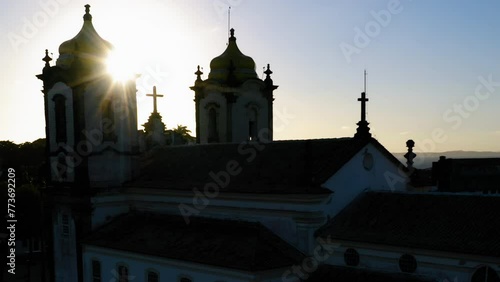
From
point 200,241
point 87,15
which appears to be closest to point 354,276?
point 200,241

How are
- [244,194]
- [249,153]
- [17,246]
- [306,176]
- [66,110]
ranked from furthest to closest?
[17,246], [66,110], [249,153], [244,194], [306,176]

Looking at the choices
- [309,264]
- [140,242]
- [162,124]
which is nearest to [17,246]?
[162,124]

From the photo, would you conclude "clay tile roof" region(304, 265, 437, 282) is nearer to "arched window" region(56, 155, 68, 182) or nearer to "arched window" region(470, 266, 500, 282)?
"arched window" region(470, 266, 500, 282)

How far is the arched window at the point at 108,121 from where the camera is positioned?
2669 cm

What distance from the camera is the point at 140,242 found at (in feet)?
75.0

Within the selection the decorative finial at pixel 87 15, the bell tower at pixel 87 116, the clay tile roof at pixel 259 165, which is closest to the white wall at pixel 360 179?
the clay tile roof at pixel 259 165

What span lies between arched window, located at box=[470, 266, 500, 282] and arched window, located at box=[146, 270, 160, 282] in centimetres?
1346

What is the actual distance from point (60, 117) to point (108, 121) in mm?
A: 2855

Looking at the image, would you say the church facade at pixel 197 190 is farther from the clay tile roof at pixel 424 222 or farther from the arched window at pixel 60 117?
the clay tile roof at pixel 424 222

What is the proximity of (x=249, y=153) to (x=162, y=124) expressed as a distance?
34.6 ft

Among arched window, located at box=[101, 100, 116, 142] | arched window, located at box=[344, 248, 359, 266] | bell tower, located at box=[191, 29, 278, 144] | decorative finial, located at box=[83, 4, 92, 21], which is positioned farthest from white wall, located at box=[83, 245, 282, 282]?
decorative finial, located at box=[83, 4, 92, 21]

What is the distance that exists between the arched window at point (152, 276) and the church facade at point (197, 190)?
69 mm

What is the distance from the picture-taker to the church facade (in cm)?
1978

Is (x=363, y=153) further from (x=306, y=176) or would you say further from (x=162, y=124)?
(x=162, y=124)
